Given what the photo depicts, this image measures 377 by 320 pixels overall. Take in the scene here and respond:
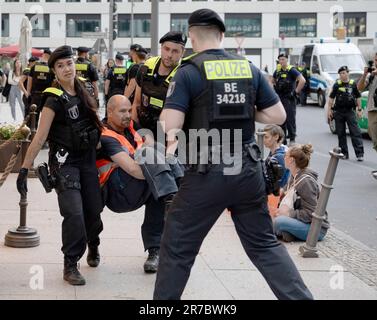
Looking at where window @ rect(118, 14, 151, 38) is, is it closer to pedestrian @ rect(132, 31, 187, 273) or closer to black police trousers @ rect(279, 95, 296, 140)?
black police trousers @ rect(279, 95, 296, 140)

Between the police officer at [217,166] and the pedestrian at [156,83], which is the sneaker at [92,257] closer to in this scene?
the pedestrian at [156,83]

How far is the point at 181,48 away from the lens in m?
6.95

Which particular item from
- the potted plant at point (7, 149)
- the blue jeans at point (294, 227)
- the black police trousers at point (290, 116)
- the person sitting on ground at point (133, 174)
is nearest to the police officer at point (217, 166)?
the person sitting on ground at point (133, 174)

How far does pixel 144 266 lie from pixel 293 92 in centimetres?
1109

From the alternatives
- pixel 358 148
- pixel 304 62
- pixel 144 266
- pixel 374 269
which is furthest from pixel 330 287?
pixel 304 62

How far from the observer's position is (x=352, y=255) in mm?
7348

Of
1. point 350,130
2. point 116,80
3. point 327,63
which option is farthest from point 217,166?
point 327,63

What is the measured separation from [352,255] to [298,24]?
7374cm

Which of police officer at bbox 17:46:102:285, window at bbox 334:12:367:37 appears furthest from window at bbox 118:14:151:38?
police officer at bbox 17:46:102:285

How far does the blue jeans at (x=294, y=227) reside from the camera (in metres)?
7.64

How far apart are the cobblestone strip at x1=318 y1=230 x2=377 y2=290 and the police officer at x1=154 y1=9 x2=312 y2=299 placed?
1.73 m

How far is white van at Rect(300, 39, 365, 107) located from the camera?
102 ft

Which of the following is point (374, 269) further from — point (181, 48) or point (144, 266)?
point (181, 48)

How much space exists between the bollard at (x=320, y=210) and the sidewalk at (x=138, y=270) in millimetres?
105
